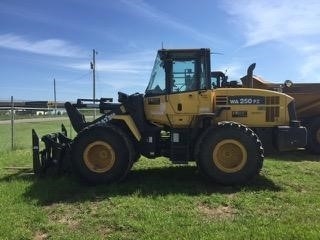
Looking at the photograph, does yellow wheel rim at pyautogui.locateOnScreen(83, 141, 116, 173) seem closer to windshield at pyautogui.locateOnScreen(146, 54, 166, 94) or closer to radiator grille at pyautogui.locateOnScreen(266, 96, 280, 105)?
windshield at pyautogui.locateOnScreen(146, 54, 166, 94)

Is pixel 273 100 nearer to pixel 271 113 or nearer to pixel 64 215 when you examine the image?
pixel 271 113

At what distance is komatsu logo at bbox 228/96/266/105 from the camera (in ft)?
38.9

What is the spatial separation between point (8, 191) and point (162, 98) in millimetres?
3678

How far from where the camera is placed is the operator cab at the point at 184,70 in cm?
1152

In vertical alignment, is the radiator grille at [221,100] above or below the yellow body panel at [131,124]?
above

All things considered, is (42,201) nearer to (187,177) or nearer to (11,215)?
(11,215)

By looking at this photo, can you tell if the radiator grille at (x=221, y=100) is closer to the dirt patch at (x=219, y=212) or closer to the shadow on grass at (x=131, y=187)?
the shadow on grass at (x=131, y=187)

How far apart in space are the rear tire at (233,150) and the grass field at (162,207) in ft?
0.84

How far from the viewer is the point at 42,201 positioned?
31.7 feet

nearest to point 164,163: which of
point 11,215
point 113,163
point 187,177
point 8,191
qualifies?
point 187,177

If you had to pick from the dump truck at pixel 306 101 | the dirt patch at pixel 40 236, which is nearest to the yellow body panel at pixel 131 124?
the dirt patch at pixel 40 236

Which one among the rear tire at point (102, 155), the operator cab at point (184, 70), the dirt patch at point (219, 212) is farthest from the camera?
the operator cab at point (184, 70)

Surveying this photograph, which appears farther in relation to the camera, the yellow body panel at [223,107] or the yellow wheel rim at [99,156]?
the yellow body panel at [223,107]

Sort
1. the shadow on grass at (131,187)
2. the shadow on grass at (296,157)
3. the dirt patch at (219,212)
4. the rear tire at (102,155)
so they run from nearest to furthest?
the dirt patch at (219,212) < the shadow on grass at (131,187) < the rear tire at (102,155) < the shadow on grass at (296,157)
